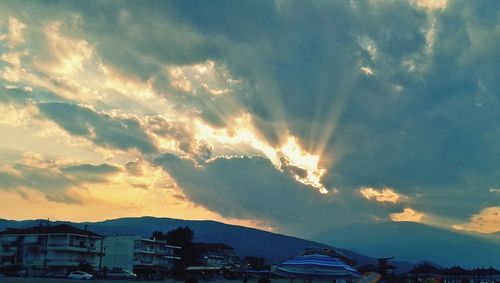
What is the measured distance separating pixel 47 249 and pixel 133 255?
1635 cm

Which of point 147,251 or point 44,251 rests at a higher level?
point 147,251

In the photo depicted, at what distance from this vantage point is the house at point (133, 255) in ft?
308

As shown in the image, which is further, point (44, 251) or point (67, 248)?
point (44, 251)

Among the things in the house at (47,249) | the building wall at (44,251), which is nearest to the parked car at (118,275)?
the house at (47,249)

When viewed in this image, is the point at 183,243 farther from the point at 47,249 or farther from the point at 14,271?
the point at 14,271

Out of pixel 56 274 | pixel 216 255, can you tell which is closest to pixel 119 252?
pixel 56 274

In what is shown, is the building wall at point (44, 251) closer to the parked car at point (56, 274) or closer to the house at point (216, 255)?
the parked car at point (56, 274)

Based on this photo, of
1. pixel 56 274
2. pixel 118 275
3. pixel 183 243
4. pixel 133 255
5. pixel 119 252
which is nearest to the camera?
pixel 56 274

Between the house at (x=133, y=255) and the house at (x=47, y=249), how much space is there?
309 inches

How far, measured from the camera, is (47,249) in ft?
270

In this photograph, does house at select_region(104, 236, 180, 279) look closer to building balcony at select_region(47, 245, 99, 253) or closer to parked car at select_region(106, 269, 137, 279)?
building balcony at select_region(47, 245, 99, 253)

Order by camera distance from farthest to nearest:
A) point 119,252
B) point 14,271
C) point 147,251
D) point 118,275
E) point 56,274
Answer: point 147,251 → point 119,252 → point 118,275 → point 56,274 → point 14,271

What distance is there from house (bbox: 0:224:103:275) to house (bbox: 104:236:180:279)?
7.84 m

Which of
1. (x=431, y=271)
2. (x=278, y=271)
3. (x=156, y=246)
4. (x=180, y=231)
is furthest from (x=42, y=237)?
(x=278, y=271)
